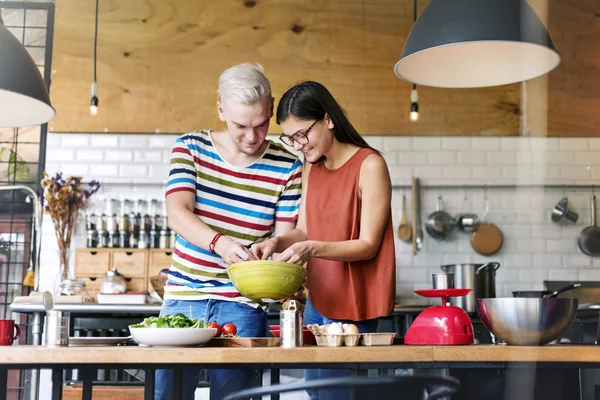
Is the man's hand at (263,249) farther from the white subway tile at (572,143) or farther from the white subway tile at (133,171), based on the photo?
the white subway tile at (133,171)

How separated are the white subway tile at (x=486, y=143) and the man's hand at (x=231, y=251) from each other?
142 inches

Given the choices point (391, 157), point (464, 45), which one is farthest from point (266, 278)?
point (391, 157)

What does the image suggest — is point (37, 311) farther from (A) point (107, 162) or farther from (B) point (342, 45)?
(B) point (342, 45)

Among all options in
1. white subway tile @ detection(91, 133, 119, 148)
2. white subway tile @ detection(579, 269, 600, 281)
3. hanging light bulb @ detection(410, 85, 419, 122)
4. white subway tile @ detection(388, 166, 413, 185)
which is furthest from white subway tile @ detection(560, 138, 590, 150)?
white subway tile @ detection(91, 133, 119, 148)

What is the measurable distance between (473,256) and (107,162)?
2593 millimetres

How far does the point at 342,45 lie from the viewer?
5469 mm

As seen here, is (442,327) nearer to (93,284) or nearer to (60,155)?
(93,284)

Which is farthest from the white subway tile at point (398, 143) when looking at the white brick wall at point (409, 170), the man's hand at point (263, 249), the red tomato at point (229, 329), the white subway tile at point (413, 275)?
the red tomato at point (229, 329)

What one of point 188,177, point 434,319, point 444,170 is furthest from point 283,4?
point 434,319

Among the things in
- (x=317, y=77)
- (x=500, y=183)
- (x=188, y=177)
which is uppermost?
(x=317, y=77)

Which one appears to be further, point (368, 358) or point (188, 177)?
point (188, 177)

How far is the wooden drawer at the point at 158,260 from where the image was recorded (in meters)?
4.88

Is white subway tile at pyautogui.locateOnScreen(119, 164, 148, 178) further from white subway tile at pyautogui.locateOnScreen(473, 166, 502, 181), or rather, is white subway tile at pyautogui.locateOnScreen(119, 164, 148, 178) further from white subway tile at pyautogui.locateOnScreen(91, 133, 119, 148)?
white subway tile at pyautogui.locateOnScreen(473, 166, 502, 181)

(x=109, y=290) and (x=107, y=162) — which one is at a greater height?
(x=107, y=162)
